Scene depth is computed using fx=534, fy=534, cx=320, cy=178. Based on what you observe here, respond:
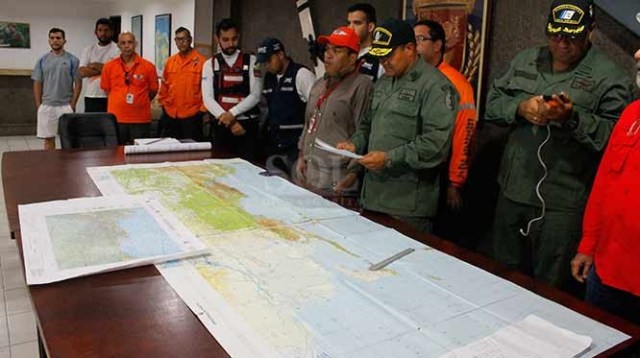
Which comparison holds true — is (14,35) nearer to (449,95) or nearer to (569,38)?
(449,95)

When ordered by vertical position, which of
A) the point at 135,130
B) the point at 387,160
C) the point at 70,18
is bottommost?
the point at 135,130

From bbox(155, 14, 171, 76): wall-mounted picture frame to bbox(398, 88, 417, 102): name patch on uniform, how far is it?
5952mm

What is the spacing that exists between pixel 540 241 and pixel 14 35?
32.2 feet

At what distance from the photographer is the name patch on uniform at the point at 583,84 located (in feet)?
6.48

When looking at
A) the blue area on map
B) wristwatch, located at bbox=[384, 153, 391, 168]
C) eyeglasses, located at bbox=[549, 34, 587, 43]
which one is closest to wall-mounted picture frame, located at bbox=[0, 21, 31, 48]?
the blue area on map

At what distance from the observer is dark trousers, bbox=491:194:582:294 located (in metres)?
2.07

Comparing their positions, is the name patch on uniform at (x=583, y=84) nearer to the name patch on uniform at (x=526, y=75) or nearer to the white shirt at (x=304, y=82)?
the name patch on uniform at (x=526, y=75)

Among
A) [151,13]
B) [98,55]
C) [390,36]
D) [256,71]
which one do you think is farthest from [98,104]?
[390,36]

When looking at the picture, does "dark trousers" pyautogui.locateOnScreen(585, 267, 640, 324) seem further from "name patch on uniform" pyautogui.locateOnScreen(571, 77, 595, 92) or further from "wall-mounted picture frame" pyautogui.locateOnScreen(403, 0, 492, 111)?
"wall-mounted picture frame" pyautogui.locateOnScreen(403, 0, 492, 111)

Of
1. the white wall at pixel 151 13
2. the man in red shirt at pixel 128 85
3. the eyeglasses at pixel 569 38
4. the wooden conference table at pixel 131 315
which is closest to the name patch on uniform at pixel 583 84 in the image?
the eyeglasses at pixel 569 38

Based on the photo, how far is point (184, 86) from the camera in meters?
4.60

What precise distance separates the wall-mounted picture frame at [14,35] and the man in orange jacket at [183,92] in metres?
6.13

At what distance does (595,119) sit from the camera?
189 centimetres

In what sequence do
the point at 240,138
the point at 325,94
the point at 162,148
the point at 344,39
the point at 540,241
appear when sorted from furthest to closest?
the point at 240,138 → the point at 162,148 → the point at 325,94 → the point at 344,39 → the point at 540,241
